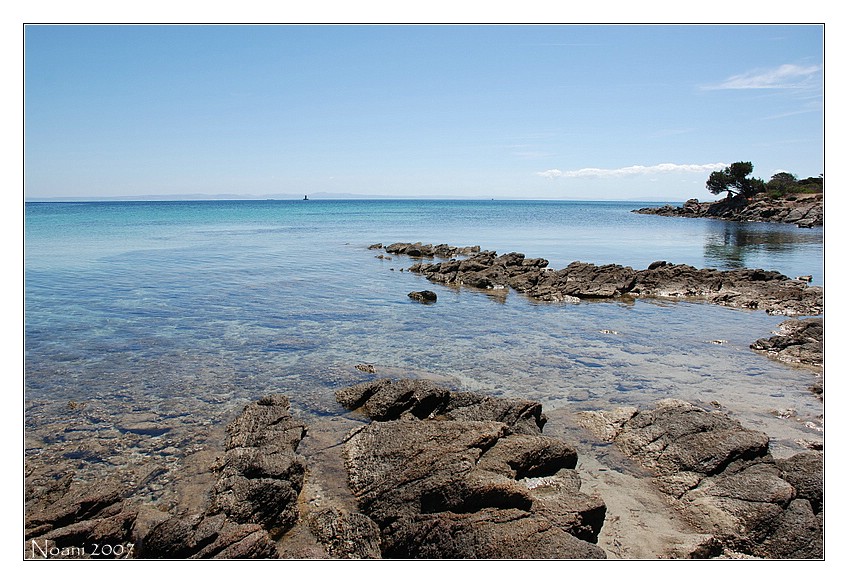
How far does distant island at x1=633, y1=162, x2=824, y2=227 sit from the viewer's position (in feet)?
→ 265

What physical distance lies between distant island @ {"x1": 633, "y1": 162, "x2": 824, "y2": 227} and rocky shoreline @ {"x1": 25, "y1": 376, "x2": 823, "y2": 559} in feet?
262

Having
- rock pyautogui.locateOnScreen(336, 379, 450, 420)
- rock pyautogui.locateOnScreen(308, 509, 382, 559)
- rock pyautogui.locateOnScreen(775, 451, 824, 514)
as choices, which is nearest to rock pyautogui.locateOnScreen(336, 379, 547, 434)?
rock pyautogui.locateOnScreen(336, 379, 450, 420)

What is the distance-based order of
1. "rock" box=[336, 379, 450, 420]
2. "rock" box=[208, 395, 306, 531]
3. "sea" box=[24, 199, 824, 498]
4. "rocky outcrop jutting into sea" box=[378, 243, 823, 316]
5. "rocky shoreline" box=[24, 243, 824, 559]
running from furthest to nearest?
"rocky outcrop jutting into sea" box=[378, 243, 823, 316], "sea" box=[24, 199, 824, 498], "rock" box=[336, 379, 450, 420], "rock" box=[208, 395, 306, 531], "rocky shoreline" box=[24, 243, 824, 559]

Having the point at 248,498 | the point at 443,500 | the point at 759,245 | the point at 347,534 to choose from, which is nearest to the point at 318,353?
the point at 248,498

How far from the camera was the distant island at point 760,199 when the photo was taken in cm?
8081

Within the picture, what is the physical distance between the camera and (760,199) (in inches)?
3708

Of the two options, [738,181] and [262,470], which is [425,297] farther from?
[738,181]

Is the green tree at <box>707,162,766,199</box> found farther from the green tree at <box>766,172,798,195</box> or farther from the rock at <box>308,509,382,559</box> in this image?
the rock at <box>308,509,382,559</box>

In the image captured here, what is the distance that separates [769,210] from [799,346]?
79.8 m

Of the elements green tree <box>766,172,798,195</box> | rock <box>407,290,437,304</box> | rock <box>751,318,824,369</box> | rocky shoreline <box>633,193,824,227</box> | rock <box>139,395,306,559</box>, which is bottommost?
rock <box>139,395,306,559</box>

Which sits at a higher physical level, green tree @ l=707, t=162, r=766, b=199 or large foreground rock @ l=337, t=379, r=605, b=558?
green tree @ l=707, t=162, r=766, b=199

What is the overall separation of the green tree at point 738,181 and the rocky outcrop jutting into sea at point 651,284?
3037 inches

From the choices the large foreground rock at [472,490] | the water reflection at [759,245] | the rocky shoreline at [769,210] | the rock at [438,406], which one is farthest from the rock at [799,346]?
the rocky shoreline at [769,210]

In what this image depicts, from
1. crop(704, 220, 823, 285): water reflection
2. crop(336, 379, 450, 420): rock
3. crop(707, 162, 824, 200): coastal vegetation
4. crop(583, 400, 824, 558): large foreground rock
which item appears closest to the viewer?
crop(583, 400, 824, 558): large foreground rock
